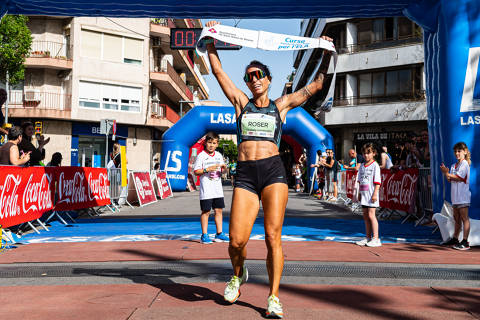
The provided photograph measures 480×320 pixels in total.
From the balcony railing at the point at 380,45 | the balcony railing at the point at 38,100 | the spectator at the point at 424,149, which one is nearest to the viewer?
the spectator at the point at 424,149

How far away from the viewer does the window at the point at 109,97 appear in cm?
3039

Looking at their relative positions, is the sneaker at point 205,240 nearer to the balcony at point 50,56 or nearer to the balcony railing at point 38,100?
the balcony railing at point 38,100

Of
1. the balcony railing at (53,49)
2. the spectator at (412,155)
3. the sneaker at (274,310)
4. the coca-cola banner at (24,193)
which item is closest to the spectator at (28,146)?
the coca-cola banner at (24,193)

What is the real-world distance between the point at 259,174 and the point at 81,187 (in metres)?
8.45

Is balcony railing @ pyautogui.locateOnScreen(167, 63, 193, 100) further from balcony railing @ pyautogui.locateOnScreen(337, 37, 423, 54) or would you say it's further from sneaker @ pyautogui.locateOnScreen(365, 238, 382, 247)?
sneaker @ pyautogui.locateOnScreen(365, 238, 382, 247)

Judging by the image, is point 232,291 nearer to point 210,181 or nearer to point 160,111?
point 210,181

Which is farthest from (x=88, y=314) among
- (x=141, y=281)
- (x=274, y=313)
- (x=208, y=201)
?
(x=208, y=201)

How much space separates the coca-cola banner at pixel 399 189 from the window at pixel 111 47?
78.5 ft

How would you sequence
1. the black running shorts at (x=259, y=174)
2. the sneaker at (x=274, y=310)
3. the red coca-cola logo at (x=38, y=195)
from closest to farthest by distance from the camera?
the sneaker at (x=274, y=310), the black running shorts at (x=259, y=174), the red coca-cola logo at (x=38, y=195)

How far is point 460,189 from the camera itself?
7055 millimetres

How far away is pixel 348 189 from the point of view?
635 inches

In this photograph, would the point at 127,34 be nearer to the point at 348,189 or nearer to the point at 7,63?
the point at 7,63

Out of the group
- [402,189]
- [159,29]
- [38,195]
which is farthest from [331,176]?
Result: [159,29]

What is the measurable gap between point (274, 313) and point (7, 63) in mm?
24797
